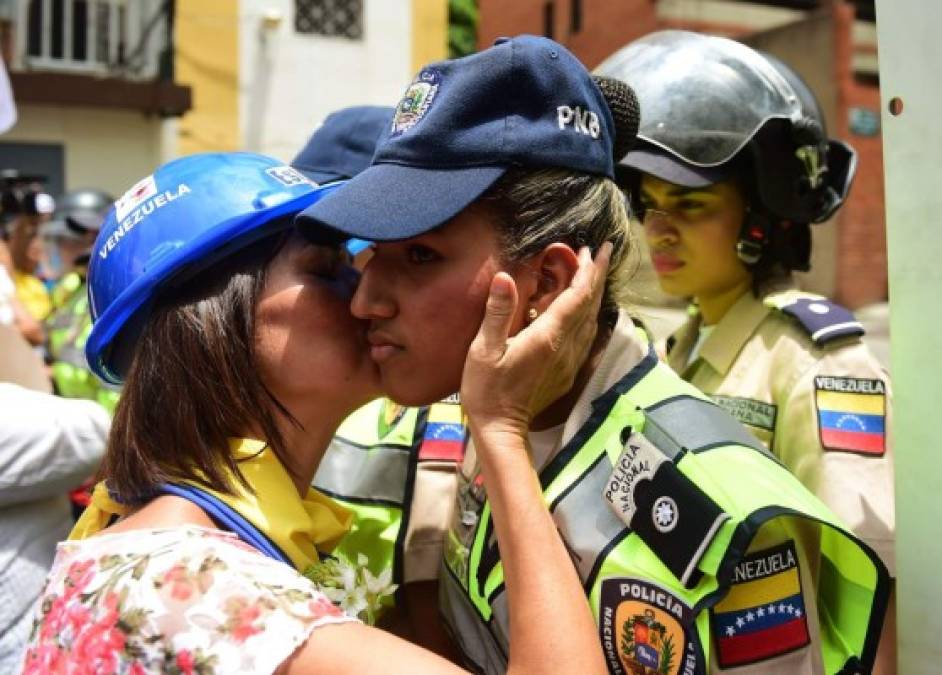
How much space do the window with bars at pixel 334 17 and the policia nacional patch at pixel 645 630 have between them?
12494 millimetres

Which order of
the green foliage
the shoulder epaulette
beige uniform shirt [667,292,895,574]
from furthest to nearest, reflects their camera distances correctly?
1. the green foliage
2. the shoulder epaulette
3. beige uniform shirt [667,292,895,574]

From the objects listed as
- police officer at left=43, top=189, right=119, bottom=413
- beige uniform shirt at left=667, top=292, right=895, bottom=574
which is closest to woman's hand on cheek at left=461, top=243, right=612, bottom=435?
beige uniform shirt at left=667, top=292, right=895, bottom=574

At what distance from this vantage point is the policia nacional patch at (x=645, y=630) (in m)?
1.35

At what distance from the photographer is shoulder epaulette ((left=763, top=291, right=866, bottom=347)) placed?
2.38 m

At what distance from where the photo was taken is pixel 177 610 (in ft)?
Result: 4.13

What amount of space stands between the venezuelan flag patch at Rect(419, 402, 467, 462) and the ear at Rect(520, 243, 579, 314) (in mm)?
544

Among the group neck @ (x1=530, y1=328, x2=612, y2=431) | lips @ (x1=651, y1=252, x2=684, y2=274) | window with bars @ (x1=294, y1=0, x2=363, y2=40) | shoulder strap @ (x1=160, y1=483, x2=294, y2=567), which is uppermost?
window with bars @ (x1=294, y1=0, x2=363, y2=40)

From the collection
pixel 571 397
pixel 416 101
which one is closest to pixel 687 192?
pixel 571 397

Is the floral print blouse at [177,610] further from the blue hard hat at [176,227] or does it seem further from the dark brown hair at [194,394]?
the blue hard hat at [176,227]

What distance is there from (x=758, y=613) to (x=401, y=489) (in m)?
0.87

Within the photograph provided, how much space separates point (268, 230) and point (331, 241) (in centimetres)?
11

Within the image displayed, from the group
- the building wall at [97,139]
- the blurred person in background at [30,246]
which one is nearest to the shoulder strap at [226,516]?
the blurred person in background at [30,246]

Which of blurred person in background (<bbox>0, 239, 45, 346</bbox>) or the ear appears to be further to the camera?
blurred person in background (<bbox>0, 239, 45, 346</bbox>)

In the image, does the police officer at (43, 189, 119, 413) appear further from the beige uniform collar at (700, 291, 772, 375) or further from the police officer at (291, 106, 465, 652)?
the beige uniform collar at (700, 291, 772, 375)
